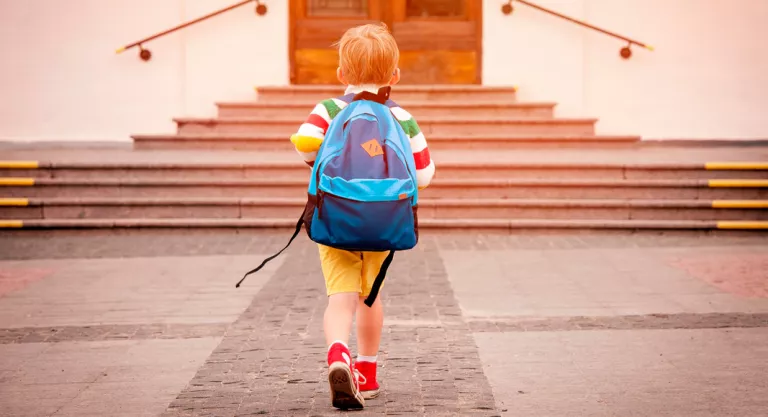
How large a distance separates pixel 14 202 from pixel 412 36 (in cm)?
627

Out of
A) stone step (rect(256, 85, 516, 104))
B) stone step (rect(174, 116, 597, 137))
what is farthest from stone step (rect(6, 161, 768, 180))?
stone step (rect(256, 85, 516, 104))

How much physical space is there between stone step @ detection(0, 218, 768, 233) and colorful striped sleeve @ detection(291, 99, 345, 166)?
578cm

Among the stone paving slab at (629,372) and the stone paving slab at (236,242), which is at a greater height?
the stone paving slab at (629,372)

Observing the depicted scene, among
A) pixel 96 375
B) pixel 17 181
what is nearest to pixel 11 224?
pixel 17 181

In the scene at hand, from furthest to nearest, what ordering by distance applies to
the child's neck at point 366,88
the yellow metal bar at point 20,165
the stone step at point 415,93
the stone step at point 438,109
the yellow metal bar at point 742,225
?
the stone step at point 415,93, the stone step at point 438,109, the yellow metal bar at point 20,165, the yellow metal bar at point 742,225, the child's neck at point 366,88

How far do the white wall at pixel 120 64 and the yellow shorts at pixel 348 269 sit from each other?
32.7 feet

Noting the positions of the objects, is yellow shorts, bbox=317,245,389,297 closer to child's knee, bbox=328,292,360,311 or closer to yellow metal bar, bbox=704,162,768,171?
child's knee, bbox=328,292,360,311

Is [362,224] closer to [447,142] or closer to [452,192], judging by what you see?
[452,192]

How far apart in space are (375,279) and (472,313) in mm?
2194

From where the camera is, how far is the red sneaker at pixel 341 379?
165 inches

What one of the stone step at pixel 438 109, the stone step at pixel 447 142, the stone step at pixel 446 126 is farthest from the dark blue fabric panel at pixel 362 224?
the stone step at pixel 438 109

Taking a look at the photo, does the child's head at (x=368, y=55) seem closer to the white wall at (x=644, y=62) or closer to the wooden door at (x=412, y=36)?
the white wall at (x=644, y=62)

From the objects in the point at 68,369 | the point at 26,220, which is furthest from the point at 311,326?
the point at 26,220

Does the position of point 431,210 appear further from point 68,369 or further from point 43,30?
point 43,30
